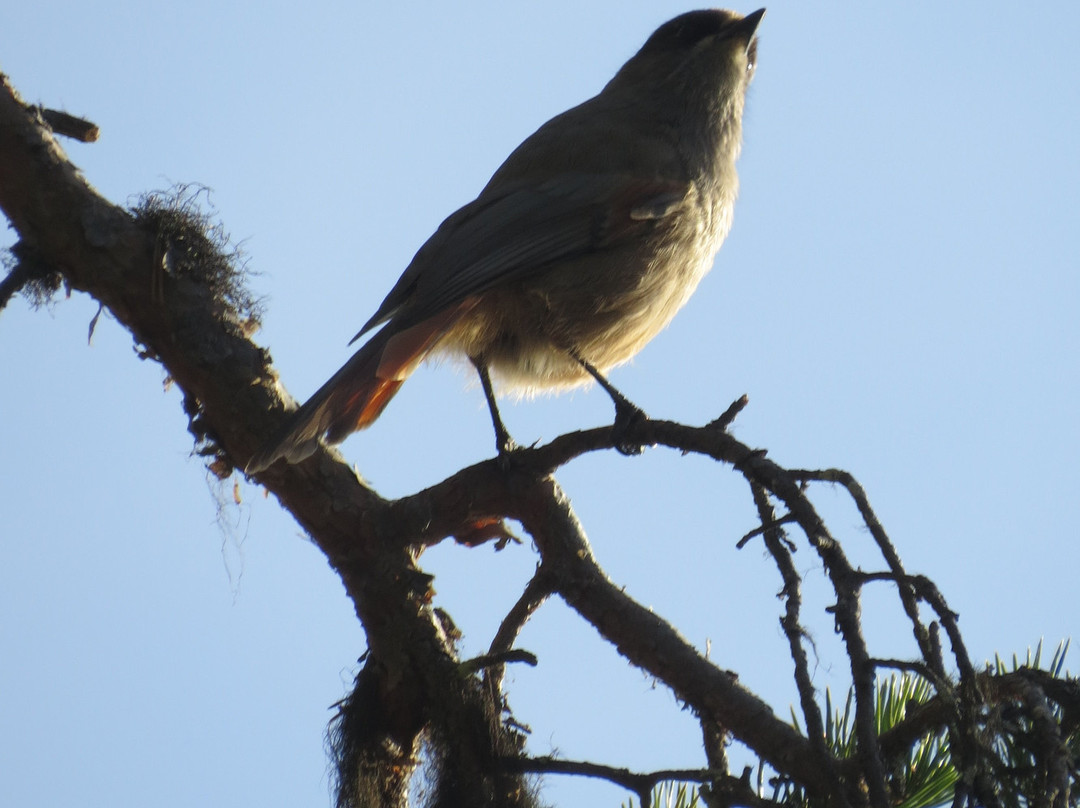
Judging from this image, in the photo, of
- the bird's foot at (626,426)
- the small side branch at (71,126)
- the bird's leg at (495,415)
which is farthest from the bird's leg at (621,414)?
the small side branch at (71,126)

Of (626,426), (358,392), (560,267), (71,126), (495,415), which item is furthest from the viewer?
(560,267)

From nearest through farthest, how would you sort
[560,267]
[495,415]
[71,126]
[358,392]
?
[358,392], [71,126], [495,415], [560,267]

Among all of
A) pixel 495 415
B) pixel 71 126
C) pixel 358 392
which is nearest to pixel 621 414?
pixel 495 415

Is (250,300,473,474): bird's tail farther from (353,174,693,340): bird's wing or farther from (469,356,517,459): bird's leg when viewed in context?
(469,356,517,459): bird's leg

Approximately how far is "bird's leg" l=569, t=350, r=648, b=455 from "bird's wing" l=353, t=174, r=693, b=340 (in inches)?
14.2

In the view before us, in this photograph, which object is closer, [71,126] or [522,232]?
[71,126]

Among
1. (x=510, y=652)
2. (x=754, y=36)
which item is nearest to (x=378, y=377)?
(x=510, y=652)

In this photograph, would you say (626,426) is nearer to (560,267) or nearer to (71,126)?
(560,267)

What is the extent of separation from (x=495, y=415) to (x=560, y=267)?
21.3 inches

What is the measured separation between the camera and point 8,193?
10.3 ft

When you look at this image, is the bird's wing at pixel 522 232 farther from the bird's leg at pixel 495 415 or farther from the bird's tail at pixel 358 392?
the bird's leg at pixel 495 415

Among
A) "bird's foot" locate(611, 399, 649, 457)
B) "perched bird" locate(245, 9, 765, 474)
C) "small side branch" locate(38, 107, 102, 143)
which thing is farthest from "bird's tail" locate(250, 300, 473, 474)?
"small side branch" locate(38, 107, 102, 143)

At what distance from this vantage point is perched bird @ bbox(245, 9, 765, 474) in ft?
11.4

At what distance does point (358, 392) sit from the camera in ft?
10.7
